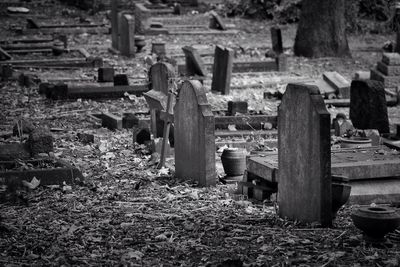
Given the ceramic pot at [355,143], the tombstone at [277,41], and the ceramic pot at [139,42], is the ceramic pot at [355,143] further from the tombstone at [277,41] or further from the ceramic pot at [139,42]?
the ceramic pot at [139,42]

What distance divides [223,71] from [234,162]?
702cm

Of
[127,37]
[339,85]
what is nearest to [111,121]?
[339,85]

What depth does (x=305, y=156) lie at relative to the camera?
27.9 feet

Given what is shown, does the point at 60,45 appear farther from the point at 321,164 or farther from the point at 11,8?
the point at 321,164

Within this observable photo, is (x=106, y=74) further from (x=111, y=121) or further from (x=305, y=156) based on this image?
(x=305, y=156)

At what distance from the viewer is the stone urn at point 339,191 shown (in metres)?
8.59

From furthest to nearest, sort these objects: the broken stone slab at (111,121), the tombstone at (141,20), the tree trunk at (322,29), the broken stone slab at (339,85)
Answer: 1. the tombstone at (141,20)
2. the tree trunk at (322,29)
3. the broken stone slab at (339,85)
4. the broken stone slab at (111,121)

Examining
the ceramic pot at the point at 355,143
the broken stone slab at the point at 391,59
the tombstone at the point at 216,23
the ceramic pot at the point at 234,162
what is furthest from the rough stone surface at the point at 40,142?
the tombstone at the point at 216,23

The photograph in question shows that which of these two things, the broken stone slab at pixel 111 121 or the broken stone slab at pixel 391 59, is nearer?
the broken stone slab at pixel 111 121

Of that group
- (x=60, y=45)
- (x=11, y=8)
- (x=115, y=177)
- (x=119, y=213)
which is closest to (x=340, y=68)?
(x=60, y=45)

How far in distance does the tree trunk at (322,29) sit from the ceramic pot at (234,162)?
1308cm

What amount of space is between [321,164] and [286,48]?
1743cm

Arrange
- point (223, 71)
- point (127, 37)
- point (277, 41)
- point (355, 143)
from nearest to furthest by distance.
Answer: point (355, 143) → point (223, 71) → point (277, 41) → point (127, 37)

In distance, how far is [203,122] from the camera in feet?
33.9
